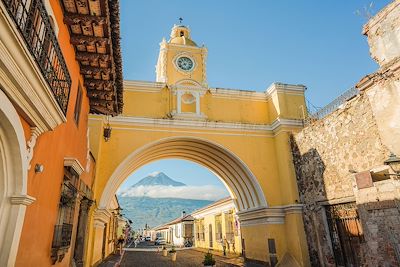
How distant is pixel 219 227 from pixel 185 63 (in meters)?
13.8

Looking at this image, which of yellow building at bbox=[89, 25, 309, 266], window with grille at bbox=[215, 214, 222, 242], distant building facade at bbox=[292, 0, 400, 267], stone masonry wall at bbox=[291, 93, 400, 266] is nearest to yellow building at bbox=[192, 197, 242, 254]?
window with grille at bbox=[215, 214, 222, 242]

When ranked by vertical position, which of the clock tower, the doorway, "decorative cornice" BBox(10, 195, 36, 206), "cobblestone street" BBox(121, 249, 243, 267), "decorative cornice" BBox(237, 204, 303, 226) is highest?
the clock tower

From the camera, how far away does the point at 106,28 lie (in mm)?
5195

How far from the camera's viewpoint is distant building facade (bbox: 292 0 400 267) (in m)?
7.11

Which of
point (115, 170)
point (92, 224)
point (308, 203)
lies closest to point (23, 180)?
point (92, 224)

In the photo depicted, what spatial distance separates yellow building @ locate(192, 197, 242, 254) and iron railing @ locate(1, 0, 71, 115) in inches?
582

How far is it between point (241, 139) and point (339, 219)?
17.5ft

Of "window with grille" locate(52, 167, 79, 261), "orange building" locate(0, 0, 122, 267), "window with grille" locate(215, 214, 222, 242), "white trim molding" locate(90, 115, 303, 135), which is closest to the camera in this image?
"orange building" locate(0, 0, 122, 267)

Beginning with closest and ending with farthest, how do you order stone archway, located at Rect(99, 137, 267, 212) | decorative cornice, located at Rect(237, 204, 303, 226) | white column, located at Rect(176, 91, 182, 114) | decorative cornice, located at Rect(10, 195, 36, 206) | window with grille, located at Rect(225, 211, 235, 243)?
decorative cornice, located at Rect(10, 195, 36, 206)
decorative cornice, located at Rect(237, 204, 303, 226)
stone archway, located at Rect(99, 137, 267, 212)
white column, located at Rect(176, 91, 182, 114)
window with grille, located at Rect(225, 211, 235, 243)

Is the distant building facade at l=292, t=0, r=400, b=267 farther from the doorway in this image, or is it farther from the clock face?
the clock face

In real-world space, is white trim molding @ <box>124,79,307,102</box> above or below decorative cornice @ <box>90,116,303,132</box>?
above

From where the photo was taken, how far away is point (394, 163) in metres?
6.57

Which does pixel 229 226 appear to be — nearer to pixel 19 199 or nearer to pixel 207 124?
pixel 207 124

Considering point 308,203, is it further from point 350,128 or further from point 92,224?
point 92,224
